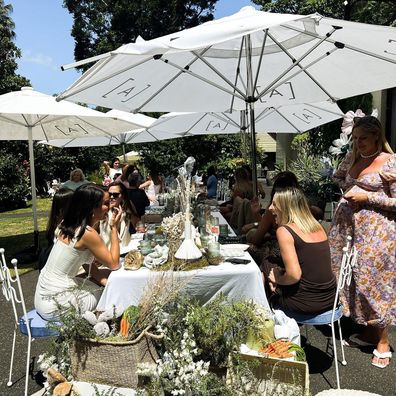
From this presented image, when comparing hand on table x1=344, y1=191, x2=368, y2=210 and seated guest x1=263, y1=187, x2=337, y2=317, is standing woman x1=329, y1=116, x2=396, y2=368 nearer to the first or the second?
hand on table x1=344, y1=191, x2=368, y2=210

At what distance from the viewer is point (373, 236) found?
338cm

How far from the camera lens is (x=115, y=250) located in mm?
3186

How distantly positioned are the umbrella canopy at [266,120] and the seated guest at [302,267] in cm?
410

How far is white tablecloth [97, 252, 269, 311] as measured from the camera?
116 inches

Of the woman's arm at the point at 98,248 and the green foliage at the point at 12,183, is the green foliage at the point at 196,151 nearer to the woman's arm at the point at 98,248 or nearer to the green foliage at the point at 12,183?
the green foliage at the point at 12,183

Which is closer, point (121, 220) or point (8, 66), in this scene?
point (121, 220)

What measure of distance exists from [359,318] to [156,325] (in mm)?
1925

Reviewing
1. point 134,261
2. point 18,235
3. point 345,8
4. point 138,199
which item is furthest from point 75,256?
point 345,8

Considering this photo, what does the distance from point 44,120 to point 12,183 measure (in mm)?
11719

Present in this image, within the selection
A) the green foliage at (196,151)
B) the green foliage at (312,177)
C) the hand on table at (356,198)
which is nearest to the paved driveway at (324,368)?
the hand on table at (356,198)

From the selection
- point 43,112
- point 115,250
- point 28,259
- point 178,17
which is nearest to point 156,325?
point 115,250

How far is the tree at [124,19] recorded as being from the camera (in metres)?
28.4

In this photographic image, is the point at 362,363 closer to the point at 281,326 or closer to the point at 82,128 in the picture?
the point at 281,326

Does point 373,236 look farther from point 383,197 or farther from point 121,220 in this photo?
point 121,220
